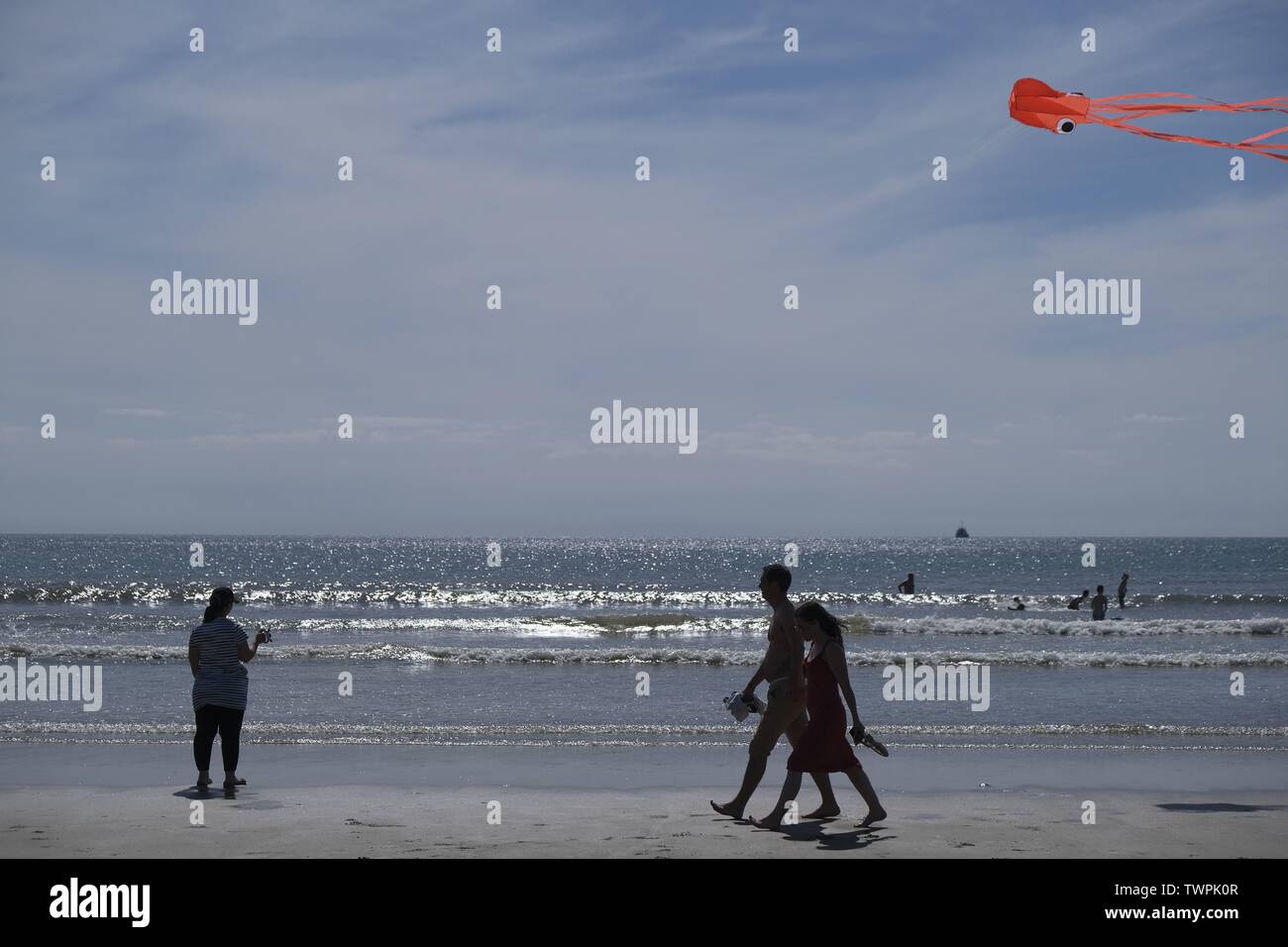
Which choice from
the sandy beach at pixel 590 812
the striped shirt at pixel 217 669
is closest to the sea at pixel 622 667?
the sandy beach at pixel 590 812

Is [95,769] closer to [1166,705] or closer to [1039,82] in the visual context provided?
[1039,82]

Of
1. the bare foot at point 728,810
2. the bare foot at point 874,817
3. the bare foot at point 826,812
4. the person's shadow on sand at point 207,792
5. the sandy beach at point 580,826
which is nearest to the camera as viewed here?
the sandy beach at point 580,826

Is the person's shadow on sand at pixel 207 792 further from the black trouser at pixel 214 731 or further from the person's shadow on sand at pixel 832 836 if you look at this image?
the person's shadow on sand at pixel 832 836

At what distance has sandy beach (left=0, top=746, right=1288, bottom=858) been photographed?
739cm

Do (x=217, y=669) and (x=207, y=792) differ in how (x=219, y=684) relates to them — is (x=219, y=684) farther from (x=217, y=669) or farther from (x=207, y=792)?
(x=207, y=792)

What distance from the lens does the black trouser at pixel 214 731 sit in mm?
9438

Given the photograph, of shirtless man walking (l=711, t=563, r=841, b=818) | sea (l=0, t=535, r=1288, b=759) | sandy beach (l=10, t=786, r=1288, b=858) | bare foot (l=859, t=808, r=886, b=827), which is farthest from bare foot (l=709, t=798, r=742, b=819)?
sea (l=0, t=535, r=1288, b=759)

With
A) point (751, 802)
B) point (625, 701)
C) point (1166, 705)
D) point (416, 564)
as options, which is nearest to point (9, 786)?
point (751, 802)

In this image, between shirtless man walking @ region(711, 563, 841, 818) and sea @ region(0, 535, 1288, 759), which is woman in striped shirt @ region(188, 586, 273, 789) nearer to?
sea @ region(0, 535, 1288, 759)

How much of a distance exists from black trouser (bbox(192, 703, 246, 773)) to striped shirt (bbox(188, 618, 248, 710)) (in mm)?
53

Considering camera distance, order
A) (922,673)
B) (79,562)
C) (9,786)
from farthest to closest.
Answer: (79,562), (922,673), (9,786)

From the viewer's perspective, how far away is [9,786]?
32.6 ft

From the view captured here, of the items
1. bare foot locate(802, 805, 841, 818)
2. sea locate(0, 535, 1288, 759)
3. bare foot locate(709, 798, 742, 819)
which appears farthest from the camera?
sea locate(0, 535, 1288, 759)
